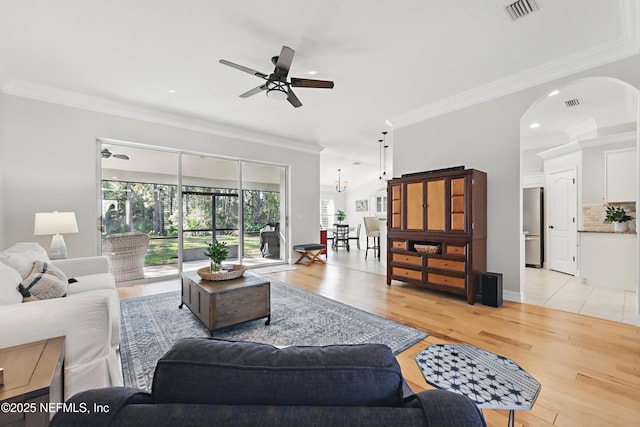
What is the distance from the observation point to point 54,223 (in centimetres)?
333

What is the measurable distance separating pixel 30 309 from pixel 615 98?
679 cm

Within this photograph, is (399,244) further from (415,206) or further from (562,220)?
(562,220)

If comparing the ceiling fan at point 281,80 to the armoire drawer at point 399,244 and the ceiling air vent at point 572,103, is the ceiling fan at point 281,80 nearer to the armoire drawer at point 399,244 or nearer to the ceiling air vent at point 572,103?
the armoire drawer at point 399,244

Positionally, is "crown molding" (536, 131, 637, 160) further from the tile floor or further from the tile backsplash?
the tile floor

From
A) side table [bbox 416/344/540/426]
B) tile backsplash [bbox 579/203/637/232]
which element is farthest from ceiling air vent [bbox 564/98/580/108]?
side table [bbox 416/344/540/426]

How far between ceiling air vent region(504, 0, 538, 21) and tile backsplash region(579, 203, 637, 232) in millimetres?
3940

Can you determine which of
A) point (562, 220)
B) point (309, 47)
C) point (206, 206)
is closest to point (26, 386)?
point (309, 47)

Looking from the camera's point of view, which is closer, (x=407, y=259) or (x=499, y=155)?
(x=499, y=155)

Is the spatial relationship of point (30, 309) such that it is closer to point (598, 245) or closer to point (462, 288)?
point (462, 288)

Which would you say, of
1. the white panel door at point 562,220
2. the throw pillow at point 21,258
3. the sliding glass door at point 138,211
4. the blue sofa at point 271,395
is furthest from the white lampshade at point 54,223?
the white panel door at point 562,220

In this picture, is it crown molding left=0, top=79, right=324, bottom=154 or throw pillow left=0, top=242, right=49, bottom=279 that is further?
crown molding left=0, top=79, right=324, bottom=154

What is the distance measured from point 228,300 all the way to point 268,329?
0.51m

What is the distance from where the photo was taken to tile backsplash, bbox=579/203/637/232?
14.1 ft

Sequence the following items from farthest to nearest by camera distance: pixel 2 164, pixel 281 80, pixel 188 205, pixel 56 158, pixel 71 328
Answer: pixel 188 205 → pixel 56 158 → pixel 2 164 → pixel 281 80 → pixel 71 328
